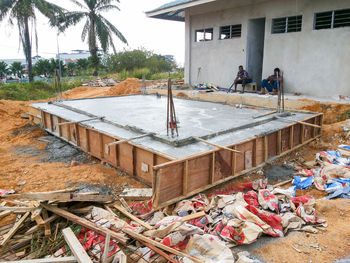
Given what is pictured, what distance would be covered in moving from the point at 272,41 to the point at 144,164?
9921 millimetres

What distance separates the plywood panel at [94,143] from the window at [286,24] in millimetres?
9717

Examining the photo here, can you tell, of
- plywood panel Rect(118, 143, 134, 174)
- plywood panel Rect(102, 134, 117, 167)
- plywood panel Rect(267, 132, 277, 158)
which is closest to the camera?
plywood panel Rect(118, 143, 134, 174)

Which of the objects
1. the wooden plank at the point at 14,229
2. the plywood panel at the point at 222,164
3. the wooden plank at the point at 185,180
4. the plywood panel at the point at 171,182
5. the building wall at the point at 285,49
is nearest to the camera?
the wooden plank at the point at 14,229

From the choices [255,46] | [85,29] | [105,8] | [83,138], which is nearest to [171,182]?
[83,138]

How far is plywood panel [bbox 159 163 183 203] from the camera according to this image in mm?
4824

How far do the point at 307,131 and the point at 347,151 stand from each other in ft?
4.11

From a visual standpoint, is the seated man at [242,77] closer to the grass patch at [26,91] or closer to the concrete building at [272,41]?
the concrete building at [272,41]

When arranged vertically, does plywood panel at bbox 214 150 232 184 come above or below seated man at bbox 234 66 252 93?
below

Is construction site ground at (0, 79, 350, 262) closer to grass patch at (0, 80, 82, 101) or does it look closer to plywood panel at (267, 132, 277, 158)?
plywood panel at (267, 132, 277, 158)

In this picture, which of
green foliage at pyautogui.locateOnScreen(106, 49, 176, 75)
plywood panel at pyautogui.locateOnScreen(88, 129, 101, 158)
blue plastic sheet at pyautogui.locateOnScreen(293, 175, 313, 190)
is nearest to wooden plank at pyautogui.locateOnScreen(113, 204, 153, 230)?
plywood panel at pyautogui.locateOnScreen(88, 129, 101, 158)

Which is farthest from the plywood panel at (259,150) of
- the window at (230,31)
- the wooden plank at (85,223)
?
the window at (230,31)

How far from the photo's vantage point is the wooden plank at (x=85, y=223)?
4.03 m

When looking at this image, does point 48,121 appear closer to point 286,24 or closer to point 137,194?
point 137,194

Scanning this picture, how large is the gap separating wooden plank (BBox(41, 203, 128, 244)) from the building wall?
1052 cm
